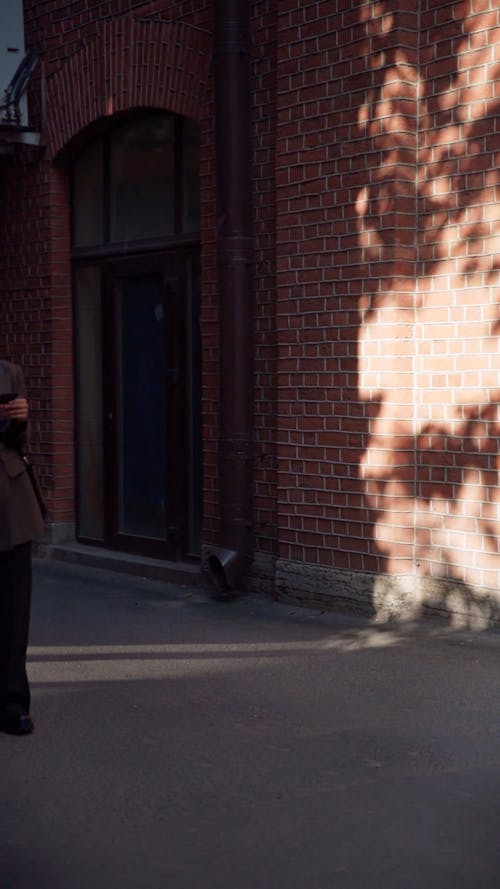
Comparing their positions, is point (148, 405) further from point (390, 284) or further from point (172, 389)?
point (390, 284)

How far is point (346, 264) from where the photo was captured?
846 cm

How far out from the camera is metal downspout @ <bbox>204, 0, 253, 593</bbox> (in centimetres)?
919

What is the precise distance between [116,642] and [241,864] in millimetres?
3776

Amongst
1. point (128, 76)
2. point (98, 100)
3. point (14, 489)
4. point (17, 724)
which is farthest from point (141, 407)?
point (17, 724)

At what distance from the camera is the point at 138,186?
10.8 meters

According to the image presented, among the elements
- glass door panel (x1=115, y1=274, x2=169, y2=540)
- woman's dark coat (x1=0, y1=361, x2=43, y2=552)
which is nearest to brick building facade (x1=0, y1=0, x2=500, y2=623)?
glass door panel (x1=115, y1=274, x2=169, y2=540)

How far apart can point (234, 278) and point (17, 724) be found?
3.92 meters

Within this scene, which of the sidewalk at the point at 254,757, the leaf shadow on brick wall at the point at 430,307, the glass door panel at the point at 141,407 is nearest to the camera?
the sidewalk at the point at 254,757

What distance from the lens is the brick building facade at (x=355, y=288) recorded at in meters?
7.82

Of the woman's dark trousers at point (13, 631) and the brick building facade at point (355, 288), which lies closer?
the woman's dark trousers at point (13, 631)

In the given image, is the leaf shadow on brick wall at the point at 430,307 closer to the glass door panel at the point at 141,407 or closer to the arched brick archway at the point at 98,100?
the arched brick archway at the point at 98,100

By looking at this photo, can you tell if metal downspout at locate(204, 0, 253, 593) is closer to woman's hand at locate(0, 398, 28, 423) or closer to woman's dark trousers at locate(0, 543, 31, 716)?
woman's dark trousers at locate(0, 543, 31, 716)

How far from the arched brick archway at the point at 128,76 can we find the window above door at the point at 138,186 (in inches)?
10.2

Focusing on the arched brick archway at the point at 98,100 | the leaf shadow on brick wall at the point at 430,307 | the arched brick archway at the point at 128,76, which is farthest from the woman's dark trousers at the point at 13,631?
the arched brick archway at the point at 128,76
